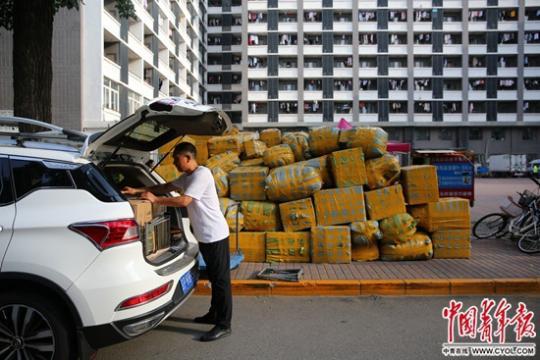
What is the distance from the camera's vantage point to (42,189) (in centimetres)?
283

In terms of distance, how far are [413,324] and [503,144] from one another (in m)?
53.6

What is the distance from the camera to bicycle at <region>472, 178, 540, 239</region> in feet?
25.1

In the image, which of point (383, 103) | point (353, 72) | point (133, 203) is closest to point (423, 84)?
point (383, 103)

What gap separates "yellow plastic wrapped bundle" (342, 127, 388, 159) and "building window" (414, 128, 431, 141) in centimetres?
4658

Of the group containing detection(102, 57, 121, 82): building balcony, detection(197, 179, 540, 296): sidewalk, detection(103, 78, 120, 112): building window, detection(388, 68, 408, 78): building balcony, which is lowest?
detection(197, 179, 540, 296): sidewalk

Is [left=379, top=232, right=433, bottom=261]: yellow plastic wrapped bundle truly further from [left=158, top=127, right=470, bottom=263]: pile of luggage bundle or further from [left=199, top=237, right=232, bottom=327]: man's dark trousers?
[left=199, top=237, right=232, bottom=327]: man's dark trousers

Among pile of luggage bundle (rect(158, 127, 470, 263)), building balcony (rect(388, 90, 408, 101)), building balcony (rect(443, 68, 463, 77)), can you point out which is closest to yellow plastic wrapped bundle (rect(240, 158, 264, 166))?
pile of luggage bundle (rect(158, 127, 470, 263))

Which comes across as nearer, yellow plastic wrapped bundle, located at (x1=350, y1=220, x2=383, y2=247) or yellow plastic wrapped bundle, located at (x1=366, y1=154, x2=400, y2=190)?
yellow plastic wrapped bundle, located at (x1=350, y1=220, x2=383, y2=247)

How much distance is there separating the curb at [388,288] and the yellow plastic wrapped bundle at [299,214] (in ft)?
3.87

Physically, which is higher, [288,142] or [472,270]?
[288,142]

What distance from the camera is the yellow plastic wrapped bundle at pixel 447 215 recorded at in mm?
6344

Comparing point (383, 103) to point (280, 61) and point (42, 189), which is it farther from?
point (42, 189)

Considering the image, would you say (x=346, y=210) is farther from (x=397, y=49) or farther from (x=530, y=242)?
(x=397, y=49)

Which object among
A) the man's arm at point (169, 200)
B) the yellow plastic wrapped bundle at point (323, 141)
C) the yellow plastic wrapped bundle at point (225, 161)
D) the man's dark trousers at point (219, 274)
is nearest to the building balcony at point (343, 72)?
the yellow plastic wrapped bundle at point (225, 161)
